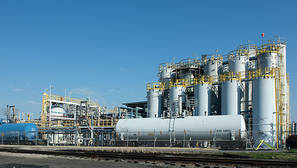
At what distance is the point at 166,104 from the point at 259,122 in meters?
15.0

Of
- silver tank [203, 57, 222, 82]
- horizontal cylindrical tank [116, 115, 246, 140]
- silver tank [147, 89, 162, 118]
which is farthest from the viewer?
silver tank [147, 89, 162, 118]

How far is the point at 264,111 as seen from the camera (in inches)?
1416

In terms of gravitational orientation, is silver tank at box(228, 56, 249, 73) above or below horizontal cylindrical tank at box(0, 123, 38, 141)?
above

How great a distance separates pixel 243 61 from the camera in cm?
4281

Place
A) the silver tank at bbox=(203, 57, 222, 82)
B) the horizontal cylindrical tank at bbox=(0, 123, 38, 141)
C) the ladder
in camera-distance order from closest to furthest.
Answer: the ladder → the silver tank at bbox=(203, 57, 222, 82) → the horizontal cylindrical tank at bbox=(0, 123, 38, 141)

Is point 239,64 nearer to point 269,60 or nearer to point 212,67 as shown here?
point 269,60

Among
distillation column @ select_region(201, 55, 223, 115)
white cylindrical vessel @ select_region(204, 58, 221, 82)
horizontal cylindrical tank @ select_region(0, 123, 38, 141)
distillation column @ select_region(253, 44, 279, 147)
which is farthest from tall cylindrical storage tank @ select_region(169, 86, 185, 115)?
horizontal cylindrical tank @ select_region(0, 123, 38, 141)

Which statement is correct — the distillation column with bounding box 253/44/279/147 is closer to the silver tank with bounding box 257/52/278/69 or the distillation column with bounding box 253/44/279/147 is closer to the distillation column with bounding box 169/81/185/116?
the silver tank with bounding box 257/52/278/69

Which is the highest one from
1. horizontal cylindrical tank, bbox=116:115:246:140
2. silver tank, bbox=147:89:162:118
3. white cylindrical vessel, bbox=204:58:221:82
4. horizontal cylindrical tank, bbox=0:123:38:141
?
white cylindrical vessel, bbox=204:58:221:82

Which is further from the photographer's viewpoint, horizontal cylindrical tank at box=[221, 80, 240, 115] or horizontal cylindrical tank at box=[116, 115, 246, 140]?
horizontal cylindrical tank at box=[221, 80, 240, 115]

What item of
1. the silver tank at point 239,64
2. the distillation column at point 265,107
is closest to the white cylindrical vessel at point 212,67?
the silver tank at point 239,64

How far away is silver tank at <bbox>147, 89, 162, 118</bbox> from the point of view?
47.9 metres

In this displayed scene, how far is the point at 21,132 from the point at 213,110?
3015 cm

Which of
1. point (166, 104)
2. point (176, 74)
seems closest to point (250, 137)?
point (166, 104)
